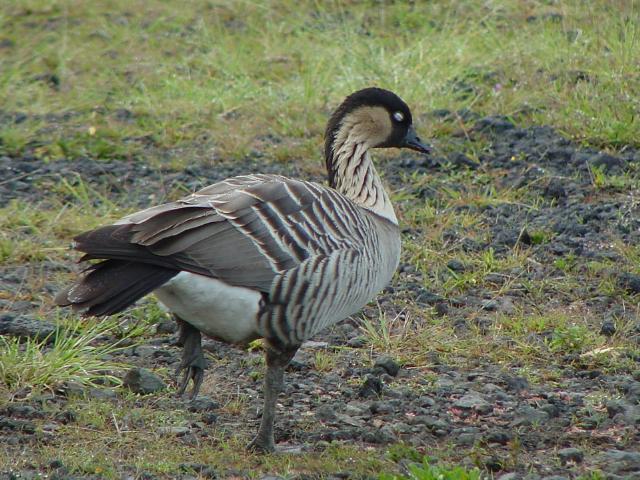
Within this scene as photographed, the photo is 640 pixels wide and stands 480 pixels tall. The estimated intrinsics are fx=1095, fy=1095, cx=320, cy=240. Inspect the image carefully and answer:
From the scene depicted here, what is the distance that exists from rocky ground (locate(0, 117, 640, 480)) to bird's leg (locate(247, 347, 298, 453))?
0.22 meters

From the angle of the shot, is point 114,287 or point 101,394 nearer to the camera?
point 114,287

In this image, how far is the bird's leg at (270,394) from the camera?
4926mm

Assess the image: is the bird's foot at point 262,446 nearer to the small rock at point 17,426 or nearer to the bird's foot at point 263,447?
the bird's foot at point 263,447

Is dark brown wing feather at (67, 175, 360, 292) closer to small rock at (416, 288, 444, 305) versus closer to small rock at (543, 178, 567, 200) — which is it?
small rock at (416, 288, 444, 305)

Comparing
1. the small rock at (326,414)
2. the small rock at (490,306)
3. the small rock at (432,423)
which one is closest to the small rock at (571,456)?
the small rock at (432,423)

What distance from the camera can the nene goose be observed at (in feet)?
15.6

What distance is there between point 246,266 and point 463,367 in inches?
64.1

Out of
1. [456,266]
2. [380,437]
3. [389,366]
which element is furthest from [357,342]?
[380,437]

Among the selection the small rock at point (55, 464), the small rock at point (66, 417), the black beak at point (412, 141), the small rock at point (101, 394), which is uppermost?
the black beak at point (412, 141)

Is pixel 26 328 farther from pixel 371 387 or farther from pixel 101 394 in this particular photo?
pixel 371 387

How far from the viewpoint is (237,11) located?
11.8 metres

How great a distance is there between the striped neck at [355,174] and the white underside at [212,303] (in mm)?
1113

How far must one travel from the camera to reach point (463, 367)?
596cm

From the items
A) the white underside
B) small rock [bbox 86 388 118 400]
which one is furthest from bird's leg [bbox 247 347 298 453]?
small rock [bbox 86 388 118 400]
